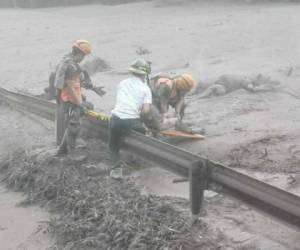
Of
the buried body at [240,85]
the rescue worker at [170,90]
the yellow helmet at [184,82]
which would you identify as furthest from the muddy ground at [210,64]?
the yellow helmet at [184,82]

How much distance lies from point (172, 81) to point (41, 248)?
3.00 meters

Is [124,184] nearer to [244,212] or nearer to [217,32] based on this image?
[244,212]

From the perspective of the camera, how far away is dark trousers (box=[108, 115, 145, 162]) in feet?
25.2

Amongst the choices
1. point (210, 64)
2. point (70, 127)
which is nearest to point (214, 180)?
point (70, 127)

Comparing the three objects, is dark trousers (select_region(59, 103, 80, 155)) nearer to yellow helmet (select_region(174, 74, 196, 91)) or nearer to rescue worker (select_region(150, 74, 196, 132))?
rescue worker (select_region(150, 74, 196, 132))

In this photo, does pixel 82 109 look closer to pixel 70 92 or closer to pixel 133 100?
pixel 70 92

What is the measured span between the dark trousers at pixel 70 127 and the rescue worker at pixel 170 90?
104 cm

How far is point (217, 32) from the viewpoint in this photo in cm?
1777

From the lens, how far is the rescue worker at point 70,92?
8.14 metres

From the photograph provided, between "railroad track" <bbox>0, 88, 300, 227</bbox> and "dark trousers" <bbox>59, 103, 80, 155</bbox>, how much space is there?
33.9 inches

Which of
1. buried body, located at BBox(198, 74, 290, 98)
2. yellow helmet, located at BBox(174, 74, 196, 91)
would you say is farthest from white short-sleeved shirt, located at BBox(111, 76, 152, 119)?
buried body, located at BBox(198, 74, 290, 98)

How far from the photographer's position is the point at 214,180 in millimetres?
5969

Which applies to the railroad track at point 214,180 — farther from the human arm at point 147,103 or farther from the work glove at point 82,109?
the work glove at point 82,109

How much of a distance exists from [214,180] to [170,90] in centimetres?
254
